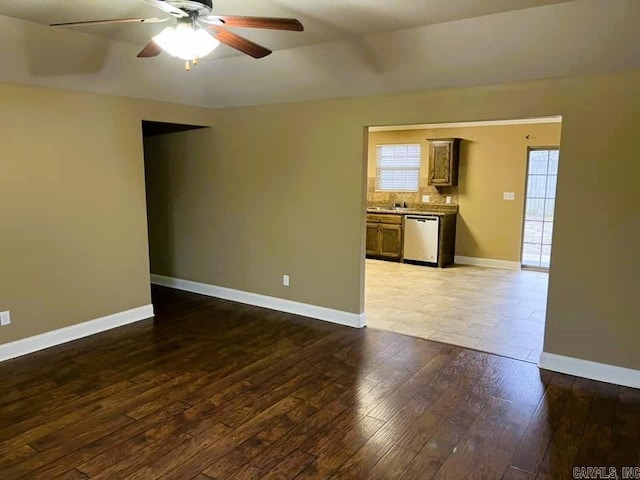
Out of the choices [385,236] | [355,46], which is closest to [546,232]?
[385,236]

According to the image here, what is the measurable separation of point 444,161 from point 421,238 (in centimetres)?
139

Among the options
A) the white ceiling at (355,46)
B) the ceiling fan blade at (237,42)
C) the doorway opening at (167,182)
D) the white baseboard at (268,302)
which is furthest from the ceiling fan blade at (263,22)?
the doorway opening at (167,182)

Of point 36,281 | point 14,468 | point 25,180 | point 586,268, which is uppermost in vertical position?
point 25,180

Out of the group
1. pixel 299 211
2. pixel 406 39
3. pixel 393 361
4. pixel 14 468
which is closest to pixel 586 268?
pixel 393 361

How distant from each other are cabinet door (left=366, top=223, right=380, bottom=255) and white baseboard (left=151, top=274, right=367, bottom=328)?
3.32 meters

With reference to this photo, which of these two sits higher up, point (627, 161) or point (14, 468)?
point (627, 161)

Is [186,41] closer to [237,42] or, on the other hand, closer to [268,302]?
[237,42]

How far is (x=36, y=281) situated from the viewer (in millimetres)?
3945

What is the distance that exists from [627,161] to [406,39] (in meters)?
1.85

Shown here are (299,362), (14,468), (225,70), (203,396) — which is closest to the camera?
(14,468)

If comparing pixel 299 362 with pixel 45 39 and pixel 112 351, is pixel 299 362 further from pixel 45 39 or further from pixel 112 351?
pixel 45 39

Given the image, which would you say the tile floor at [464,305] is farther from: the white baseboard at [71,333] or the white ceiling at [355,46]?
the white baseboard at [71,333]

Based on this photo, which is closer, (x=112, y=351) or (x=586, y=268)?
(x=586, y=268)

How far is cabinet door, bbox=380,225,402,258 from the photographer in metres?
7.87
